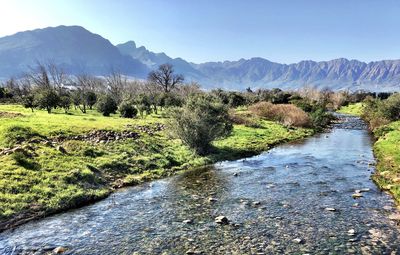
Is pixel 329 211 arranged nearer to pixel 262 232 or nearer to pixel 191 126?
pixel 262 232

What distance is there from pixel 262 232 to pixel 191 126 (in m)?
23.0

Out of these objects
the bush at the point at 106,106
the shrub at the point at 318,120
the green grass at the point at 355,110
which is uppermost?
the bush at the point at 106,106

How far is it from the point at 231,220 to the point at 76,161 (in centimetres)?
1638

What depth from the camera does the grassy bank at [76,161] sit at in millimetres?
23109

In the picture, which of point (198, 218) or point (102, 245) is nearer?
point (102, 245)

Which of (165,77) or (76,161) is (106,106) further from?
(165,77)

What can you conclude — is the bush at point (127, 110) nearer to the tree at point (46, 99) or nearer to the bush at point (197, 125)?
the tree at point (46, 99)

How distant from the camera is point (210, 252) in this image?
16234mm

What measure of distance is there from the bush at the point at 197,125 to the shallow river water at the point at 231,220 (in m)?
8.54

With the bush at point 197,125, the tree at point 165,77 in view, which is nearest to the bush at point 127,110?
the bush at point 197,125

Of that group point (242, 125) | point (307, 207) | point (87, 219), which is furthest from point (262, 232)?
Result: point (242, 125)

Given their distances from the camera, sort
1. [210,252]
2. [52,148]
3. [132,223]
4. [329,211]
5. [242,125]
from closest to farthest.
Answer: [210,252] < [132,223] < [329,211] < [52,148] < [242,125]

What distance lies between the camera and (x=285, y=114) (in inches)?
3152

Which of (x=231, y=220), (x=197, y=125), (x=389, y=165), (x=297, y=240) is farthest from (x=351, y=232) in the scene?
(x=197, y=125)
